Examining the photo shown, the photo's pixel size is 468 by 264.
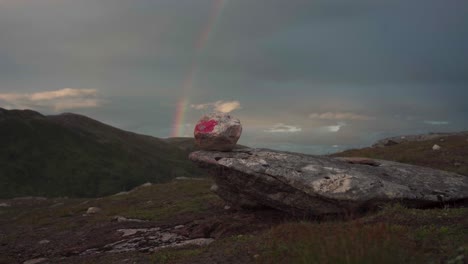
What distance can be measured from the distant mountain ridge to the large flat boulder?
4045 inches

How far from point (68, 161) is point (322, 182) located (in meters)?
129

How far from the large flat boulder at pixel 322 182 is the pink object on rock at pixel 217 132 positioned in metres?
0.48

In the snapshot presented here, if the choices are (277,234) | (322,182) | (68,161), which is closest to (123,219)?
(322,182)

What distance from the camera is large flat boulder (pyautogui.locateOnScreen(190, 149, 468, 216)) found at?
62.3 feet

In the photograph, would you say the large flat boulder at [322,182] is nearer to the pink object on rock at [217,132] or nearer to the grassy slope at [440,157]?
the pink object on rock at [217,132]

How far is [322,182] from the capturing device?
19484 millimetres

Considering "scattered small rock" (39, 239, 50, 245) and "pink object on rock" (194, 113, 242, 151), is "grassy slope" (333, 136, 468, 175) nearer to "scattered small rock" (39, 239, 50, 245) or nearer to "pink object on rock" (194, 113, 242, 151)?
"pink object on rock" (194, 113, 242, 151)

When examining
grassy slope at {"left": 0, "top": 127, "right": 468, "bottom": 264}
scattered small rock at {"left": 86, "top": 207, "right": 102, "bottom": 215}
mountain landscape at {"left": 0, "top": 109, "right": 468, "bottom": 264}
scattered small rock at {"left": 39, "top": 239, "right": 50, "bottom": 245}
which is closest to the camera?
grassy slope at {"left": 0, "top": 127, "right": 468, "bottom": 264}

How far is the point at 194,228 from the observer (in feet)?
72.4

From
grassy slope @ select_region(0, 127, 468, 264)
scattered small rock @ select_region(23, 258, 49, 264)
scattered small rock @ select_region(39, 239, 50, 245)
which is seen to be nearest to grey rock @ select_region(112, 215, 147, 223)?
grassy slope @ select_region(0, 127, 468, 264)

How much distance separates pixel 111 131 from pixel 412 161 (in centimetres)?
17091

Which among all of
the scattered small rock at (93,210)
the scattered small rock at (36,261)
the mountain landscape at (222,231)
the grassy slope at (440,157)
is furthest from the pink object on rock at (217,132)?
the grassy slope at (440,157)

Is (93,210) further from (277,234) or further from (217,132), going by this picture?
(277,234)

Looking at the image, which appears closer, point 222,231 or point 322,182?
point 322,182
